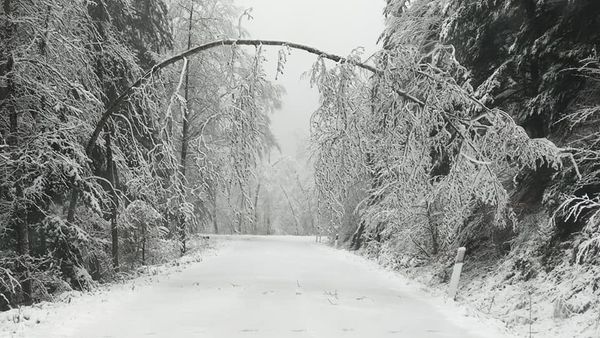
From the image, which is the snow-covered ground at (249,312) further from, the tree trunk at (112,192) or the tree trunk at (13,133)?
the tree trunk at (112,192)

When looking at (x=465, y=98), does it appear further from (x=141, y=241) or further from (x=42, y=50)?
(x=141, y=241)

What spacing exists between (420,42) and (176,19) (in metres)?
12.4

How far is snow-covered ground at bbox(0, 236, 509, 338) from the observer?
19.6 feet

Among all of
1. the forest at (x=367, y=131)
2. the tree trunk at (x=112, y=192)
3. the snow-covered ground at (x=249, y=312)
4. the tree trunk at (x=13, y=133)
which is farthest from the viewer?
the tree trunk at (x=112, y=192)

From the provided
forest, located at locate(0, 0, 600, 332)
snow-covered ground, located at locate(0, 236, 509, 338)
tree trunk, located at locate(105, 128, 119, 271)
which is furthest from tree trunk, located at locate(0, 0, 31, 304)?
tree trunk, located at locate(105, 128, 119, 271)

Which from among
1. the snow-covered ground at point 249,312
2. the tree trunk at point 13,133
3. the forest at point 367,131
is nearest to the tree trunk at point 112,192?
the forest at point 367,131

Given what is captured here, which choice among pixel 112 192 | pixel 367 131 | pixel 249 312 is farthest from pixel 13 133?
pixel 367 131

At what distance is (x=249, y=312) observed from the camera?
6.96 m

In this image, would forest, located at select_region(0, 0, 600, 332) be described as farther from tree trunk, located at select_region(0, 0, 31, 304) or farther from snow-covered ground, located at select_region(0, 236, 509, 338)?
snow-covered ground, located at select_region(0, 236, 509, 338)

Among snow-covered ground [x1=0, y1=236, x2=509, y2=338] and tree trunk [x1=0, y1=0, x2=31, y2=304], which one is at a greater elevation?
tree trunk [x1=0, y1=0, x2=31, y2=304]

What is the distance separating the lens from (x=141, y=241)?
1485 cm

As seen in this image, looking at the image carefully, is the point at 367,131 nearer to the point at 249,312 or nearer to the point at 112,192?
the point at 249,312

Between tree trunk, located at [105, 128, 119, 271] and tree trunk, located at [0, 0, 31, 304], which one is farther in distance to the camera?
tree trunk, located at [105, 128, 119, 271]

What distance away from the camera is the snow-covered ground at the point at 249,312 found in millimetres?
5969
